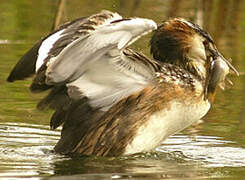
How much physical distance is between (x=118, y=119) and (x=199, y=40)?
125 centimetres

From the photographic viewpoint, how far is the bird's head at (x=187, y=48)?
9133 mm

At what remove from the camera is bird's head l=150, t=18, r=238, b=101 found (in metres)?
9.13

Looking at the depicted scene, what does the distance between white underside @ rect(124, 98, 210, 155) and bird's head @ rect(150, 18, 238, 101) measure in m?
0.56

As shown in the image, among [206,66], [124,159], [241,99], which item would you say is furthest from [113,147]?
[241,99]

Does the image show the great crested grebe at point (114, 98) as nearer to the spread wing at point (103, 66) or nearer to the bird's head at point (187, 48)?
the spread wing at point (103, 66)

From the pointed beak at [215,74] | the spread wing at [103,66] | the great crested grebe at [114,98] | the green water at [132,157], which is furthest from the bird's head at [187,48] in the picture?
the green water at [132,157]

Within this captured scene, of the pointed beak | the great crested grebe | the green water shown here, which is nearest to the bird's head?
the pointed beak

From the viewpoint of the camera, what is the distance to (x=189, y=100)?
8742 mm

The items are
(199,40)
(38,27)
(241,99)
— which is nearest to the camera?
(199,40)

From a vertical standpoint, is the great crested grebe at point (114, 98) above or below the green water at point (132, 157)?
above

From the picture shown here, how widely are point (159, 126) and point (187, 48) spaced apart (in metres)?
1.01

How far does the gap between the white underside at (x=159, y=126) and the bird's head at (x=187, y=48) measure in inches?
22.0

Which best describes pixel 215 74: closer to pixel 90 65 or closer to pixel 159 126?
pixel 159 126

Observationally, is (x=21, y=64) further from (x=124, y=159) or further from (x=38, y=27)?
(x=38, y=27)
